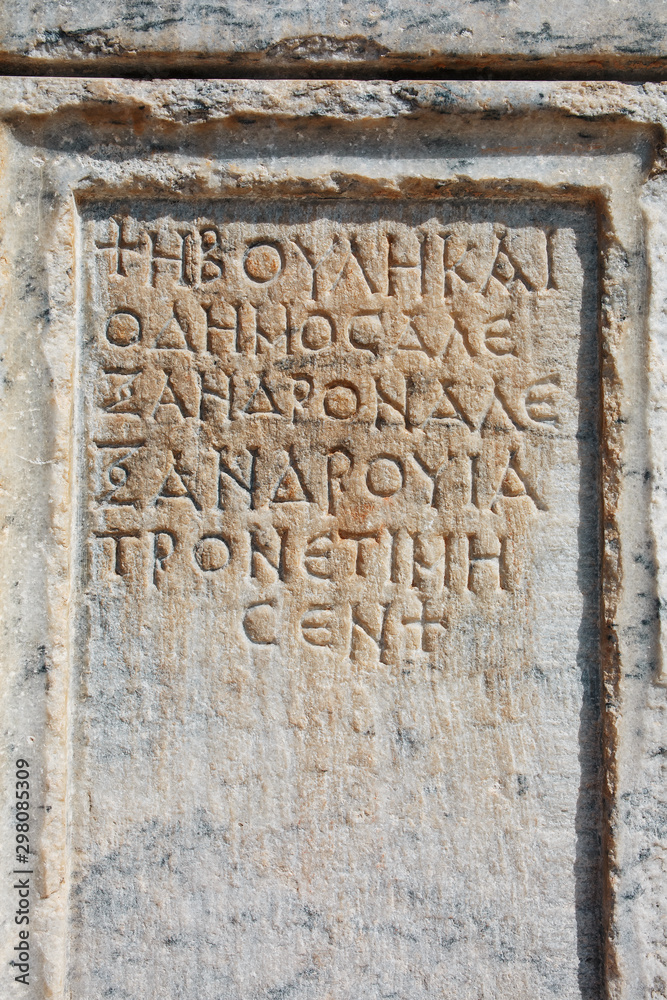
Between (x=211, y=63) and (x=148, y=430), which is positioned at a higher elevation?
(x=211, y=63)

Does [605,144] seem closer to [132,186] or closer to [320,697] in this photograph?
[132,186]

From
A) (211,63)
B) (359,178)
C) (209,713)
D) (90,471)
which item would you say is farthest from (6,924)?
(211,63)

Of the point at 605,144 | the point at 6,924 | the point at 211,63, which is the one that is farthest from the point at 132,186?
the point at 6,924

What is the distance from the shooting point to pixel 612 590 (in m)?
1.98

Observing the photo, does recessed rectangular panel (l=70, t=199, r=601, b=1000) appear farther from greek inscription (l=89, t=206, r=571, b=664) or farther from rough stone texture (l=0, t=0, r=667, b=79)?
rough stone texture (l=0, t=0, r=667, b=79)

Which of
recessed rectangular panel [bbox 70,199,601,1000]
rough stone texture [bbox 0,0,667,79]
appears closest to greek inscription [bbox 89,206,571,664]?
recessed rectangular panel [bbox 70,199,601,1000]

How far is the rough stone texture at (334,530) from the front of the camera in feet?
6.47

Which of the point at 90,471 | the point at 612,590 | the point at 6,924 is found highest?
the point at 90,471

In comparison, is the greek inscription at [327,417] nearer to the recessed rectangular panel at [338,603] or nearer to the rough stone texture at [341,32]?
the recessed rectangular panel at [338,603]

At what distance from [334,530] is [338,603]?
0.66 feet

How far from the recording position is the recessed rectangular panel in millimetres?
1976

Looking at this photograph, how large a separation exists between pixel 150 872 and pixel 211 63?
2.23m

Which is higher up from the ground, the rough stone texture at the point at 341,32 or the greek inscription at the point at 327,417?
the rough stone texture at the point at 341,32

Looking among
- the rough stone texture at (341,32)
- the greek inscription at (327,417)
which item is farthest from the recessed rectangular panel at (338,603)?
the rough stone texture at (341,32)
